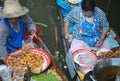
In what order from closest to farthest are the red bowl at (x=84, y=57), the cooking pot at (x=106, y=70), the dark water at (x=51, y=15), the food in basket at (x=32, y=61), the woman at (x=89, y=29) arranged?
the cooking pot at (x=106, y=70)
the food in basket at (x=32, y=61)
the red bowl at (x=84, y=57)
the woman at (x=89, y=29)
the dark water at (x=51, y=15)

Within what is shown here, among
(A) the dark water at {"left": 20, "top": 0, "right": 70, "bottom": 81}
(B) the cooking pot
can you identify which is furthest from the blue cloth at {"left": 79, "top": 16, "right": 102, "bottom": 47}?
(B) the cooking pot

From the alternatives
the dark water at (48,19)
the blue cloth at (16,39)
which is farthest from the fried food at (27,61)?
the dark water at (48,19)

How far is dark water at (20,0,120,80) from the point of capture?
792 centimetres

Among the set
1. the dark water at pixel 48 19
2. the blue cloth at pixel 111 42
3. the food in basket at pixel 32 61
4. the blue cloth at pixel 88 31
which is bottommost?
the dark water at pixel 48 19

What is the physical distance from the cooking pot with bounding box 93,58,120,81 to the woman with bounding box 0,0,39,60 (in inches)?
67.3

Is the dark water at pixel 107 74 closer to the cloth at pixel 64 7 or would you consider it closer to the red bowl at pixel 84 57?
the red bowl at pixel 84 57

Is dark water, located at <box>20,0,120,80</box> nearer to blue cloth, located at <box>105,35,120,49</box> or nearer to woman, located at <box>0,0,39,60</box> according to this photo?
blue cloth, located at <box>105,35,120,49</box>

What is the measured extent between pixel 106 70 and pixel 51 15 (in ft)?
15.4

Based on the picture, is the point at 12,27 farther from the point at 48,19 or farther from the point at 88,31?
the point at 48,19

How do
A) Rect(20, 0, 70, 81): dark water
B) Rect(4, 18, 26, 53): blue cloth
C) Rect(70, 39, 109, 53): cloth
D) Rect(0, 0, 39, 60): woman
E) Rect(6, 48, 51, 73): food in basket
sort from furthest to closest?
Rect(20, 0, 70, 81): dark water
Rect(70, 39, 109, 53): cloth
Rect(4, 18, 26, 53): blue cloth
Rect(0, 0, 39, 60): woman
Rect(6, 48, 51, 73): food in basket

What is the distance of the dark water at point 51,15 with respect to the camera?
7.92 metres

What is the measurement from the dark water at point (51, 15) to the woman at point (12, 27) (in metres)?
1.87

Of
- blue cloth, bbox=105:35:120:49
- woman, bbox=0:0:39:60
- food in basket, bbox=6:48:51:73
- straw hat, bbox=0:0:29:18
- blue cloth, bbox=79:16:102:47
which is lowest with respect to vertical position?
blue cloth, bbox=105:35:120:49

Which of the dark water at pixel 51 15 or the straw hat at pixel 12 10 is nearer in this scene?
the straw hat at pixel 12 10
